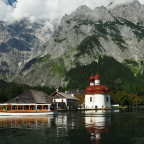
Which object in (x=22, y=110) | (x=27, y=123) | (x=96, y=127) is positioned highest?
(x=22, y=110)

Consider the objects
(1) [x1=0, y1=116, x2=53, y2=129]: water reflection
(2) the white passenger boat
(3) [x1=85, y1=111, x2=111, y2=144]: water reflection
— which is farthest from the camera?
(2) the white passenger boat

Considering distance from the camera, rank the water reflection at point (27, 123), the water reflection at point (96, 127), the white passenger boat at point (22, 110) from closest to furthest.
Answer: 1. the water reflection at point (96, 127)
2. the water reflection at point (27, 123)
3. the white passenger boat at point (22, 110)

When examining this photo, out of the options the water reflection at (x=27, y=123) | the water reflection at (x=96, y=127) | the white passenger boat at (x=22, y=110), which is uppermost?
the white passenger boat at (x=22, y=110)

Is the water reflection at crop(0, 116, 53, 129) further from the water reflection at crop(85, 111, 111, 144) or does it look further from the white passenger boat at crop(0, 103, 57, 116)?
the white passenger boat at crop(0, 103, 57, 116)

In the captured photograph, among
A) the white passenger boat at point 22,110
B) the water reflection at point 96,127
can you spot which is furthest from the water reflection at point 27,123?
the white passenger boat at point 22,110

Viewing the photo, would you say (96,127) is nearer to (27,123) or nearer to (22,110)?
(27,123)

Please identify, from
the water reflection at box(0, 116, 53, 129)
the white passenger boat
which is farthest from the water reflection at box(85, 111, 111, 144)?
the white passenger boat

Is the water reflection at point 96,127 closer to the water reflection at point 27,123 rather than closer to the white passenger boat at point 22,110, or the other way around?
the water reflection at point 27,123

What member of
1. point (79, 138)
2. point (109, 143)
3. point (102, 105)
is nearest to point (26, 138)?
point (79, 138)

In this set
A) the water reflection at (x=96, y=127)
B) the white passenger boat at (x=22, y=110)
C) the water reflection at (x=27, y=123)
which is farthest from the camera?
the white passenger boat at (x=22, y=110)

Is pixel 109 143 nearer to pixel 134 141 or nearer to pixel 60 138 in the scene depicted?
pixel 134 141

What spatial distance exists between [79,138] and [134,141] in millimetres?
7125

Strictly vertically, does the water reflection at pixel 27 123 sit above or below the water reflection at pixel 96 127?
above

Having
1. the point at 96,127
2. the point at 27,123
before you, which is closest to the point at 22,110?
the point at 27,123
